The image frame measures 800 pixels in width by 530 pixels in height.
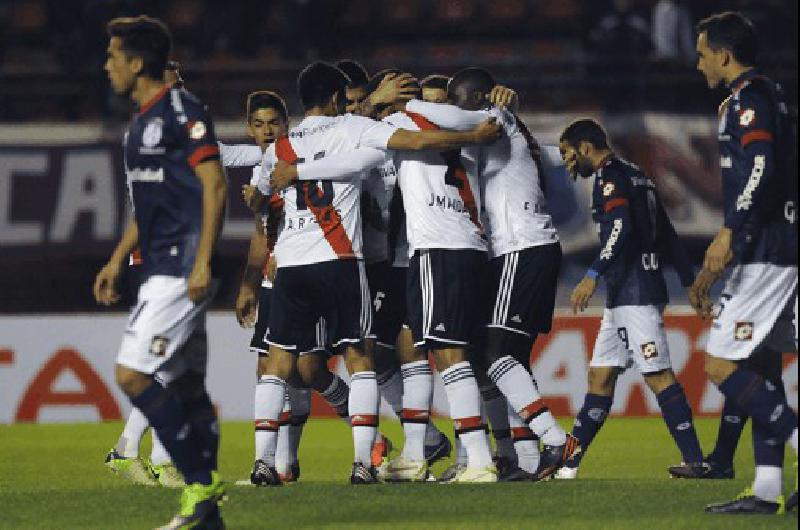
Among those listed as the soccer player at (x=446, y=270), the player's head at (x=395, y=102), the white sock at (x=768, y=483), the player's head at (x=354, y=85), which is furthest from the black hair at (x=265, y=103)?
the white sock at (x=768, y=483)

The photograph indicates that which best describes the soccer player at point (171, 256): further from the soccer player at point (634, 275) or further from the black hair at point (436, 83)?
the soccer player at point (634, 275)

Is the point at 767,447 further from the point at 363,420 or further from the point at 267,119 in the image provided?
the point at 267,119

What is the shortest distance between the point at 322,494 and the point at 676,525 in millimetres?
1848

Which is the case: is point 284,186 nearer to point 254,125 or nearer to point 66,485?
point 254,125

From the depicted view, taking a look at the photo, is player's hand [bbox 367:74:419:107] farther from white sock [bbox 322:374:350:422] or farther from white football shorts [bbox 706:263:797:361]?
white football shorts [bbox 706:263:797:361]

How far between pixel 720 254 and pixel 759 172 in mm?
407

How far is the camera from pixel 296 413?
9219 mm

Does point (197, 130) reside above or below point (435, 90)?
below

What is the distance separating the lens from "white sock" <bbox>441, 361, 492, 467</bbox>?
8531 mm

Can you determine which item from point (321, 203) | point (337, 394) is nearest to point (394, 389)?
point (337, 394)

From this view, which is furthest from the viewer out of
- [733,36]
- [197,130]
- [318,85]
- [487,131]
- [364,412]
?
[318,85]

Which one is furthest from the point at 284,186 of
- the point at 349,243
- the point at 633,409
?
the point at 633,409

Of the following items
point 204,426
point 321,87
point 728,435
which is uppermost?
point 321,87

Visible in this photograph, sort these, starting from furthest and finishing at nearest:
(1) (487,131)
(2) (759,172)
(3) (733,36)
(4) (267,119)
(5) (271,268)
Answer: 1. (4) (267,119)
2. (5) (271,268)
3. (1) (487,131)
4. (3) (733,36)
5. (2) (759,172)
